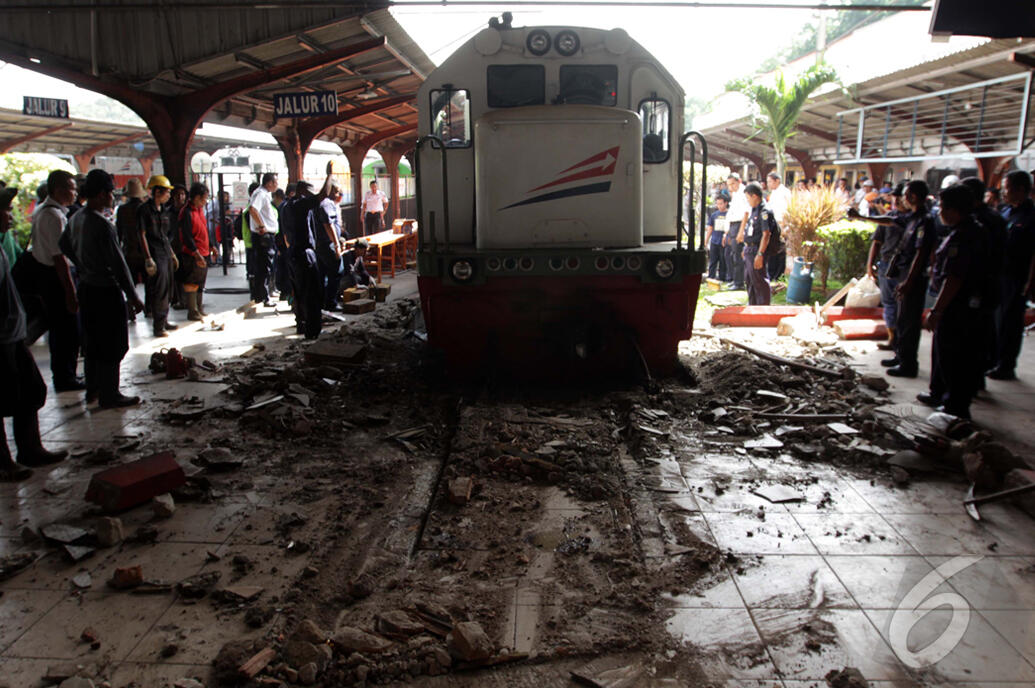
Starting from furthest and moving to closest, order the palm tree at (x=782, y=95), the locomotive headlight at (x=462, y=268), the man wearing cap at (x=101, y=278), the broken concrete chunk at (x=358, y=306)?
the palm tree at (x=782, y=95) < the broken concrete chunk at (x=358, y=306) < the locomotive headlight at (x=462, y=268) < the man wearing cap at (x=101, y=278)

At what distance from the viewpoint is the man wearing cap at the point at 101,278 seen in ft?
18.5

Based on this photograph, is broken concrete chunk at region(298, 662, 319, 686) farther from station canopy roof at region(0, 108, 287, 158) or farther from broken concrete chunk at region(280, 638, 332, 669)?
station canopy roof at region(0, 108, 287, 158)

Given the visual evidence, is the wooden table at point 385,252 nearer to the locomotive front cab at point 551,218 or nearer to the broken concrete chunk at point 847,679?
the locomotive front cab at point 551,218

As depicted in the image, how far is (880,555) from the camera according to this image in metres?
3.66

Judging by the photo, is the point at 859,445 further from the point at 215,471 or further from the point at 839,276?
the point at 839,276

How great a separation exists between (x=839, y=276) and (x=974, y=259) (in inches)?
257

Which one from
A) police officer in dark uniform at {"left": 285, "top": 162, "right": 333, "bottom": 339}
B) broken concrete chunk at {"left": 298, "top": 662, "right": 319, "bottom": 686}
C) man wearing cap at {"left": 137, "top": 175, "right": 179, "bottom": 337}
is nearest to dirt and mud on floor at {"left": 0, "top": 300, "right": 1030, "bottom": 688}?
broken concrete chunk at {"left": 298, "top": 662, "right": 319, "bottom": 686}

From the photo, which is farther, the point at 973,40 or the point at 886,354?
the point at 973,40

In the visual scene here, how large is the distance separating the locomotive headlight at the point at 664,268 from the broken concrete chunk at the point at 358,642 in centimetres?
401

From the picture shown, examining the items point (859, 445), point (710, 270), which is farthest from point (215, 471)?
point (710, 270)

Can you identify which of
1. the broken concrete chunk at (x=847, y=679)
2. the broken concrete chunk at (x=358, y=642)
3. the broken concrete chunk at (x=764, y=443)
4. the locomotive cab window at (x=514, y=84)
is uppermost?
the locomotive cab window at (x=514, y=84)

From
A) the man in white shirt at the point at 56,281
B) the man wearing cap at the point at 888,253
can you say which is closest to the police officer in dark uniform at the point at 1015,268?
the man wearing cap at the point at 888,253

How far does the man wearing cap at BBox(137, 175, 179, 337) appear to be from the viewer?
8609 millimetres

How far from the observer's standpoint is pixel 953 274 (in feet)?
17.9
